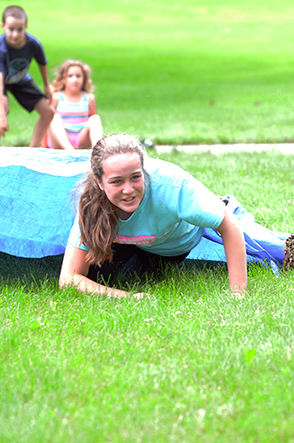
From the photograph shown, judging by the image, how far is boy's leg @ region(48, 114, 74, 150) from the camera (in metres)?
6.41

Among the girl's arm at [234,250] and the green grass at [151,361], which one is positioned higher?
the girl's arm at [234,250]

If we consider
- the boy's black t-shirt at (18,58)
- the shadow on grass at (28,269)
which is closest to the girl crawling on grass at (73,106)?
the boy's black t-shirt at (18,58)

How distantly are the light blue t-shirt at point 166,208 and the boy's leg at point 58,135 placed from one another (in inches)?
135

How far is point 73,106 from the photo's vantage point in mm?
6938

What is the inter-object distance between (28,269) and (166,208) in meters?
1.25

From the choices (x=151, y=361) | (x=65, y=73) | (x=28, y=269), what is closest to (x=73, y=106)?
(x=65, y=73)

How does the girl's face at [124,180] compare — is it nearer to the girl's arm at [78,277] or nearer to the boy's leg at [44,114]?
the girl's arm at [78,277]

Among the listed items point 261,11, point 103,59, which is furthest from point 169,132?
point 261,11

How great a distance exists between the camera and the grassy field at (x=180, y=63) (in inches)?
375

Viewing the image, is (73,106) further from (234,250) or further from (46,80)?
(234,250)

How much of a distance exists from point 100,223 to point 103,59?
67.6 ft

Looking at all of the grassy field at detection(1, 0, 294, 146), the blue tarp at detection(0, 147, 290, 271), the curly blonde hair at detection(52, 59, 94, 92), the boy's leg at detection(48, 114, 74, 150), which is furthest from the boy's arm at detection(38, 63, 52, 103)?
the blue tarp at detection(0, 147, 290, 271)

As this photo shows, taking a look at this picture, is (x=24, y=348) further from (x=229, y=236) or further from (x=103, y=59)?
(x=103, y=59)

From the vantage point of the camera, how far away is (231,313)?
2807mm
